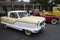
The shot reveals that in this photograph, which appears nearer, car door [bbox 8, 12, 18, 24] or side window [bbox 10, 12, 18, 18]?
car door [bbox 8, 12, 18, 24]

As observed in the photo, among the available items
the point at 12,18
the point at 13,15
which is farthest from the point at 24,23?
the point at 13,15

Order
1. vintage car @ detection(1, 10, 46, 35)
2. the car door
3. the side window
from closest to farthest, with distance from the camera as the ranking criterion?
vintage car @ detection(1, 10, 46, 35) → the car door → the side window

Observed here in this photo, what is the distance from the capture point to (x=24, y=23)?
29.6 feet

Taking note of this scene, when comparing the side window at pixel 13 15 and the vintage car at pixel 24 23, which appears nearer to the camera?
the vintage car at pixel 24 23

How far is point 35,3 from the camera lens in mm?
38750

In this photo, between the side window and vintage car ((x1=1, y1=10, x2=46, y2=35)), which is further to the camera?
the side window

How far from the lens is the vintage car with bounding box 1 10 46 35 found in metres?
8.56

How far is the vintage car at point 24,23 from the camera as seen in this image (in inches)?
337

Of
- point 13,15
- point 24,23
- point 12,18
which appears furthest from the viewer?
point 13,15

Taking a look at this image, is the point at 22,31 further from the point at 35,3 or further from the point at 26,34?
the point at 35,3

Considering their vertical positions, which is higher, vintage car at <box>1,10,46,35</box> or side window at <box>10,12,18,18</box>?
side window at <box>10,12,18,18</box>

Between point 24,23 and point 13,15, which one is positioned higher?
point 13,15

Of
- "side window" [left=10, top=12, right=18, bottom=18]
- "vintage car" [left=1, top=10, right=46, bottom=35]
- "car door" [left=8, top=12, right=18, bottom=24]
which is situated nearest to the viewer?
"vintage car" [left=1, top=10, right=46, bottom=35]

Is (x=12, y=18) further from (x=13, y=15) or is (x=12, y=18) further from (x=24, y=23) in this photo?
(x=24, y=23)
